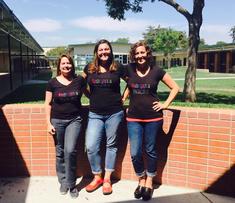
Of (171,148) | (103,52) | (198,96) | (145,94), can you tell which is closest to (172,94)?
(145,94)

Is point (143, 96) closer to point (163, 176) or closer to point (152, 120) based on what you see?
point (152, 120)

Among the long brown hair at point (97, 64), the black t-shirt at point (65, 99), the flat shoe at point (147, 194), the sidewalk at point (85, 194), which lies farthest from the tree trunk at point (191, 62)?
the black t-shirt at point (65, 99)

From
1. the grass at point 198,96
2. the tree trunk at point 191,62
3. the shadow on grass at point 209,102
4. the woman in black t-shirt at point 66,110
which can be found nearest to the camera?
the woman in black t-shirt at point 66,110

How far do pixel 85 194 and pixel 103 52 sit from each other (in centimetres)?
174

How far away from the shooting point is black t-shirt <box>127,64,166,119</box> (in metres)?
4.15

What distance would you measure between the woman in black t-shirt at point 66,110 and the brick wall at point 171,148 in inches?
22.6

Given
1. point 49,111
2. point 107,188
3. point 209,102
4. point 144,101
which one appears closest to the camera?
point 144,101

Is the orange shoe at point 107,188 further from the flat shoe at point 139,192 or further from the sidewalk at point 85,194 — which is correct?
the flat shoe at point 139,192

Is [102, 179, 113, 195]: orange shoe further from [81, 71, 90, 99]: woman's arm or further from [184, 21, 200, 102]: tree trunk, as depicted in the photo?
[184, 21, 200, 102]: tree trunk

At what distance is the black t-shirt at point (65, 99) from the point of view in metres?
4.24

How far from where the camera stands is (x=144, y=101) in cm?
415

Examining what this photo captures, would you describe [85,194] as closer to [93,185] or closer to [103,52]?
[93,185]

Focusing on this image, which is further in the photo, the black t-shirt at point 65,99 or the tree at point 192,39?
the tree at point 192,39

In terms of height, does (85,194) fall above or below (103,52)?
below
